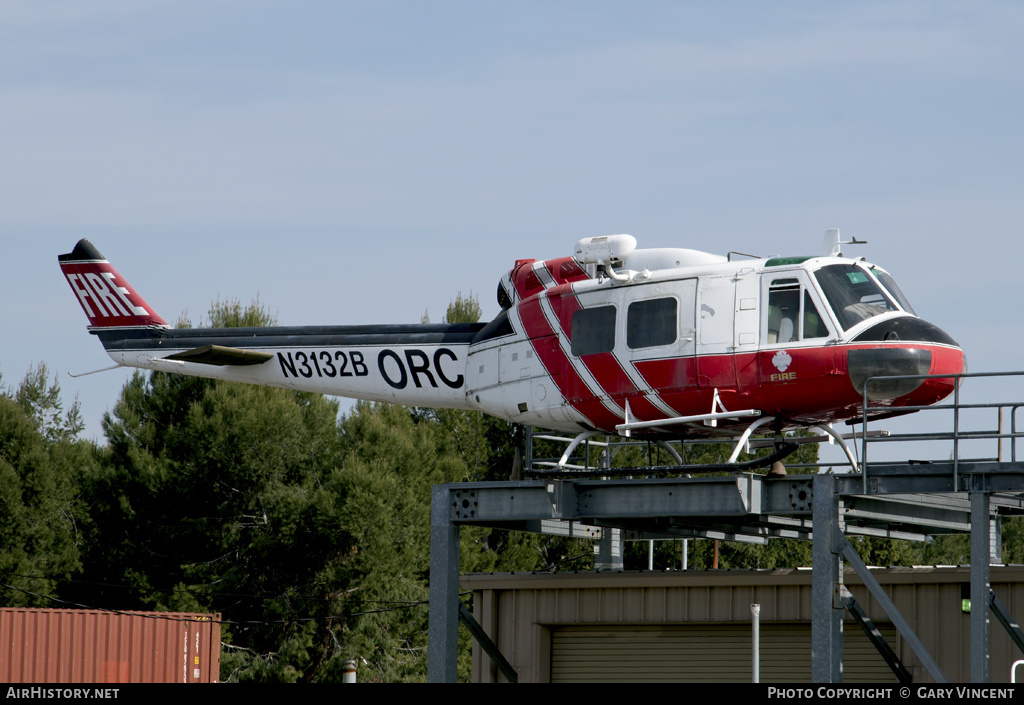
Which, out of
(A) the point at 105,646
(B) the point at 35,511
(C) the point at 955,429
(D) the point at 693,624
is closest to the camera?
(C) the point at 955,429

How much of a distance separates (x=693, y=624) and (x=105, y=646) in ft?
48.2

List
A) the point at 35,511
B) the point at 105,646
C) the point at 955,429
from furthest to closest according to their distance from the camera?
the point at 35,511
the point at 105,646
the point at 955,429

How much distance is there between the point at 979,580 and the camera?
1424cm

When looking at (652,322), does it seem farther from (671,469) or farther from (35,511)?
(35,511)

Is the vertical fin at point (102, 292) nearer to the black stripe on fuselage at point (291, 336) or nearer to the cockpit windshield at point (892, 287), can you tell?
the black stripe on fuselage at point (291, 336)

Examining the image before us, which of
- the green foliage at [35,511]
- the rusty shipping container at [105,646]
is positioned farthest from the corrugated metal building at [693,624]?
the green foliage at [35,511]

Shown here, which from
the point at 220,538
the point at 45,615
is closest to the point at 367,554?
the point at 220,538

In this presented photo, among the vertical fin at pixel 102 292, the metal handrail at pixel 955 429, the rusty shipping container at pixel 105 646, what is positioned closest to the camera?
the metal handrail at pixel 955 429

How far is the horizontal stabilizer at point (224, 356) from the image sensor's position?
64.1 ft

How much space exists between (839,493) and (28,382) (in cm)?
5409

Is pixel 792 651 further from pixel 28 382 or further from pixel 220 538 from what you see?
pixel 28 382

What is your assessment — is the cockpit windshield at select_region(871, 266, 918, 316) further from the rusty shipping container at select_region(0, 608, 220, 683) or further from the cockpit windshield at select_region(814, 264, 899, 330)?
the rusty shipping container at select_region(0, 608, 220, 683)

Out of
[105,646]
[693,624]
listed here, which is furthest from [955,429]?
[105,646]

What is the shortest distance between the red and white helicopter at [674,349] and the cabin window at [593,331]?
2 centimetres
